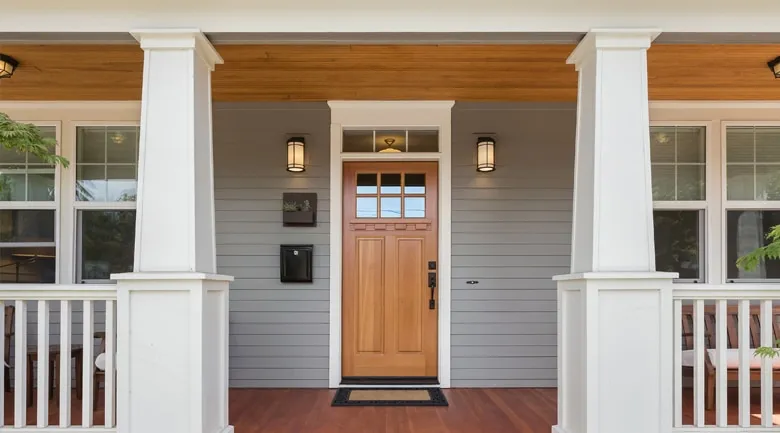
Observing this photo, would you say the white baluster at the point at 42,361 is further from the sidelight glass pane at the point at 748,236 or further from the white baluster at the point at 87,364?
the sidelight glass pane at the point at 748,236

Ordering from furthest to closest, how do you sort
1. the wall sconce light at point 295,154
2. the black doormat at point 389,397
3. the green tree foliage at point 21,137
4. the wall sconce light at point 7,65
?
1. the wall sconce light at point 295,154
2. the black doormat at point 389,397
3. the wall sconce light at point 7,65
4. the green tree foliage at point 21,137

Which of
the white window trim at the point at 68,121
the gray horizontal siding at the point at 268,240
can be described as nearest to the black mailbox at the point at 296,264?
the gray horizontal siding at the point at 268,240

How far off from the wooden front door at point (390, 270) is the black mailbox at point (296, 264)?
33cm

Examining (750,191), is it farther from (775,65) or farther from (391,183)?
(391,183)

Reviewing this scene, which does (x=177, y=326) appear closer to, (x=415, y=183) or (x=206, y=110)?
(x=206, y=110)

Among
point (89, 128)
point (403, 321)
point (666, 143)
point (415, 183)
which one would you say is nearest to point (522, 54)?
point (415, 183)

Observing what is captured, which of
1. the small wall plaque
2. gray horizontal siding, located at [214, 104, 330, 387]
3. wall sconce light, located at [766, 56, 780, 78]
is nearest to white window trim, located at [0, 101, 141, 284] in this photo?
gray horizontal siding, located at [214, 104, 330, 387]

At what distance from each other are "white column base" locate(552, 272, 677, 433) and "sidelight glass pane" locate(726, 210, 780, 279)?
2.52 meters

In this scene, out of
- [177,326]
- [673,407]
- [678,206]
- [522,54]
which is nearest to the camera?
[177,326]

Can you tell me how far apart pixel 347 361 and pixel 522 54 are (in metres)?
2.91

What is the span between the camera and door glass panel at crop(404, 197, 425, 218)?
4871mm

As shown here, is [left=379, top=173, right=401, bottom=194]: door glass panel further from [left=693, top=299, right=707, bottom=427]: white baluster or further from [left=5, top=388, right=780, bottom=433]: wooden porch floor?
[left=693, top=299, right=707, bottom=427]: white baluster

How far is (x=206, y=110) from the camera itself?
3043 millimetres

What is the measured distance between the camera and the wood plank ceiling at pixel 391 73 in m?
3.60
